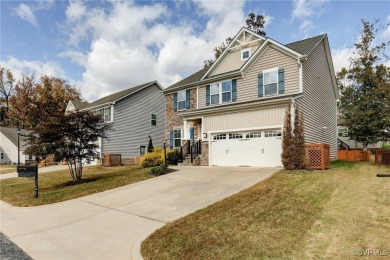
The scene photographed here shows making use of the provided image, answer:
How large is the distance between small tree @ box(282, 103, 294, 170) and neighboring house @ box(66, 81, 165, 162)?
17129 mm

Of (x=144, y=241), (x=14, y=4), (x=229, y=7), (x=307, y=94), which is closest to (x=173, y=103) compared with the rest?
(x=229, y=7)

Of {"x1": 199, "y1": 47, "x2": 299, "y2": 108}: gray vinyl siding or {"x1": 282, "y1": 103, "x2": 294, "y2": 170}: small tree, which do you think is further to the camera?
{"x1": 199, "y1": 47, "x2": 299, "y2": 108}: gray vinyl siding

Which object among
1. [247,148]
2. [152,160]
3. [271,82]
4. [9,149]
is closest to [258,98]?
[271,82]

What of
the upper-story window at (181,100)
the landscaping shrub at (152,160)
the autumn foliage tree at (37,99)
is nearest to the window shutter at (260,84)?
the upper-story window at (181,100)

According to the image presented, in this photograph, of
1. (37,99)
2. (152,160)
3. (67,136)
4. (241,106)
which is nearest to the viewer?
(67,136)

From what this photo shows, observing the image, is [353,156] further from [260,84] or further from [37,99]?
[37,99]

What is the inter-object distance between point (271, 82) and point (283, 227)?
12.4 m

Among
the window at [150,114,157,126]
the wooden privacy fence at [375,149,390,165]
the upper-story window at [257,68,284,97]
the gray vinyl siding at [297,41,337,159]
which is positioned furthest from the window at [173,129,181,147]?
the wooden privacy fence at [375,149,390,165]

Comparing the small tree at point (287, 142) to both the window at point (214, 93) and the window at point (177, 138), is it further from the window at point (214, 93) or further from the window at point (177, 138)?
the window at point (177, 138)

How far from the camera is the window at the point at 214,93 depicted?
62.7 feet

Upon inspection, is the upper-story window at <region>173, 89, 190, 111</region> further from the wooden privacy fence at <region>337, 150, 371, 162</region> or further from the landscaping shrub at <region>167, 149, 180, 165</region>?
the wooden privacy fence at <region>337, 150, 371, 162</region>

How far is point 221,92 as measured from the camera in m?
18.9

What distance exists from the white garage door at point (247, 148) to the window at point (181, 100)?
595cm

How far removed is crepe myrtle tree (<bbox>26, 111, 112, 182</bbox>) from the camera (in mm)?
12875
